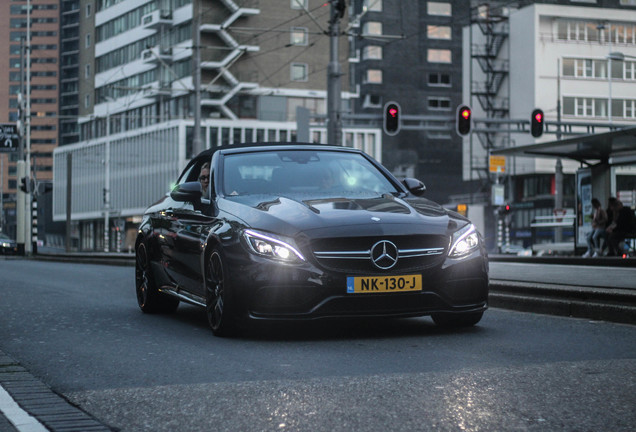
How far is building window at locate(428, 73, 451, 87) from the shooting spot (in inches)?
4045

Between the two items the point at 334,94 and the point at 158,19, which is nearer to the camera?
the point at 334,94

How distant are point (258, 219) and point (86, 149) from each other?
8428 centimetres

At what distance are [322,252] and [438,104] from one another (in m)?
96.3

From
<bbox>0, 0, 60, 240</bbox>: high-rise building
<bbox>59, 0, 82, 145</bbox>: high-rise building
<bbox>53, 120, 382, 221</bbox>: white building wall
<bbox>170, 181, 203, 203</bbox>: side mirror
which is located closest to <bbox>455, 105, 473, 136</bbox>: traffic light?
<bbox>170, 181, 203, 203</bbox>: side mirror

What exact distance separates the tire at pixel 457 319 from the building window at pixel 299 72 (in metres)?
73.0

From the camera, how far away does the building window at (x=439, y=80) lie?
102750 millimetres

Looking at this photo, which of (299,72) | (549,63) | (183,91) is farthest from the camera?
(299,72)

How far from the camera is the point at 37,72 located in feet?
527

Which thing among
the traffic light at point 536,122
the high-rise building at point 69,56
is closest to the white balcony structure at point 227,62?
the traffic light at point 536,122

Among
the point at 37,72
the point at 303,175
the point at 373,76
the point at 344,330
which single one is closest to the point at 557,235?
the point at 373,76

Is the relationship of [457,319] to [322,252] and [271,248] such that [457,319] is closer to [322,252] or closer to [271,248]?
[322,252]

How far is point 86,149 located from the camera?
89688 millimetres

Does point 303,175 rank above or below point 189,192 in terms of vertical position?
above

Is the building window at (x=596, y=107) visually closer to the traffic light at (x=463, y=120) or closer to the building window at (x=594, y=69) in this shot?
the building window at (x=594, y=69)
